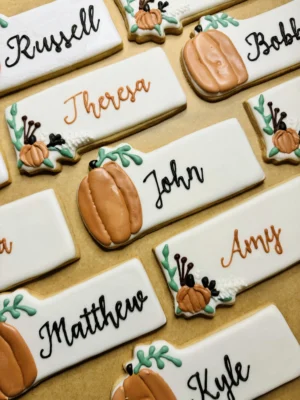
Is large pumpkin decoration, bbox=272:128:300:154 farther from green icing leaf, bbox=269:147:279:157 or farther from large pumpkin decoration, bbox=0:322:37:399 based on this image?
large pumpkin decoration, bbox=0:322:37:399

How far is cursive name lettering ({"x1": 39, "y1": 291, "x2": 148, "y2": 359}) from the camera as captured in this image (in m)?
1.18

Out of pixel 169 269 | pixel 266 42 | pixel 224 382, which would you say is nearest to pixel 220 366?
pixel 224 382

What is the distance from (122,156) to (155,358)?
0.55 meters

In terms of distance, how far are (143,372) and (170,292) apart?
0.22 meters

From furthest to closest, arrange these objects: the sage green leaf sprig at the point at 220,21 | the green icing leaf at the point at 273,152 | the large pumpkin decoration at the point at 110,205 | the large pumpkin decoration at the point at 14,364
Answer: the sage green leaf sprig at the point at 220,21
the green icing leaf at the point at 273,152
the large pumpkin decoration at the point at 110,205
the large pumpkin decoration at the point at 14,364

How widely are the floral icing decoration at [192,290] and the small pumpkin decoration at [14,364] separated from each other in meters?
0.40

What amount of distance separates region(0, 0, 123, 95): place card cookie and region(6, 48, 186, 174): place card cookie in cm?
7

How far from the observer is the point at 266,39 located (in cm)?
147

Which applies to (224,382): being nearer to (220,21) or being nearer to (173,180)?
(173,180)

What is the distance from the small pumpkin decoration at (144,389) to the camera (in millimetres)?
1158

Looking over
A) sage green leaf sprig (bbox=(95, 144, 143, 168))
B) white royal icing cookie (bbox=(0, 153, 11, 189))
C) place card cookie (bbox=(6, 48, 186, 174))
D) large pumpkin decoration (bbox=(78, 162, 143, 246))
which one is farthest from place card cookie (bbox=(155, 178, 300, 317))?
white royal icing cookie (bbox=(0, 153, 11, 189))

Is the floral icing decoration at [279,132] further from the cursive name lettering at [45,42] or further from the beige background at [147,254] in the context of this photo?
the cursive name lettering at [45,42]

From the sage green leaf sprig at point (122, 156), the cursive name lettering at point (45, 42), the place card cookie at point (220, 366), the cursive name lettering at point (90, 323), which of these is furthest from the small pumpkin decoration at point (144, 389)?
the cursive name lettering at point (45, 42)

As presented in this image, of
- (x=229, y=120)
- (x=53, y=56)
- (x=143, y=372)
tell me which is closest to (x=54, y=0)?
(x=53, y=56)
